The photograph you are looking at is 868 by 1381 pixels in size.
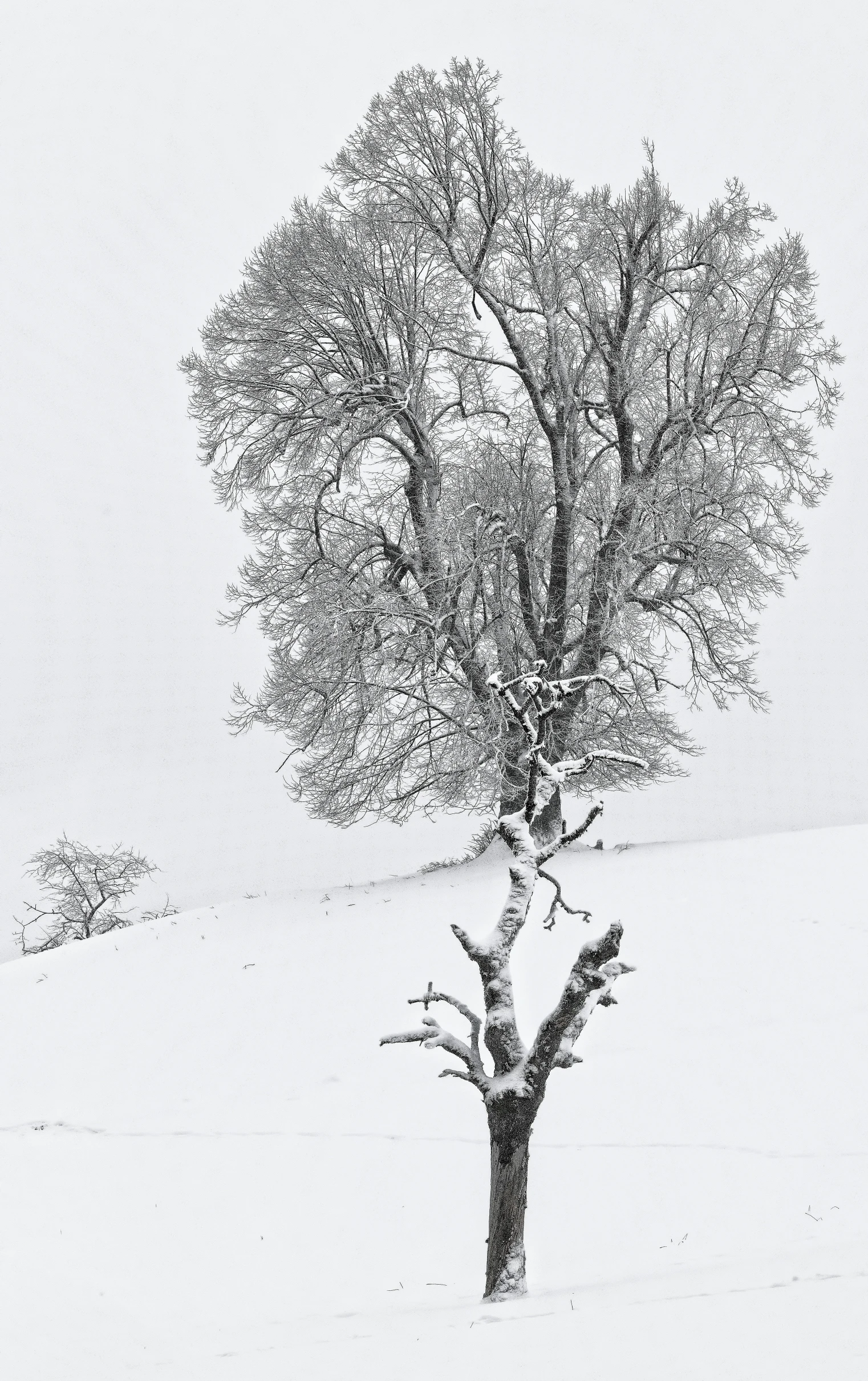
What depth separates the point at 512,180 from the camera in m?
15.4

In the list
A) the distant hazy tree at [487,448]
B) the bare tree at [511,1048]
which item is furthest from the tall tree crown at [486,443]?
the bare tree at [511,1048]

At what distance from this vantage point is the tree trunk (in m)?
5.41

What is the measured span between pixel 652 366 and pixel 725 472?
200cm

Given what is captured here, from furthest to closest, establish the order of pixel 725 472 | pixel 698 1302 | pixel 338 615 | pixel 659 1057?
pixel 725 472, pixel 338 615, pixel 659 1057, pixel 698 1302

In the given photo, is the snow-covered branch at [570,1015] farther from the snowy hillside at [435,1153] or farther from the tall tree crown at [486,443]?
the tall tree crown at [486,443]

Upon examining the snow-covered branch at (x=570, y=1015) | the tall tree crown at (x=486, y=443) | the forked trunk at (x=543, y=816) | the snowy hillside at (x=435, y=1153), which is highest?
the tall tree crown at (x=486, y=443)

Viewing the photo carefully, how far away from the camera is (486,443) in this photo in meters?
15.9

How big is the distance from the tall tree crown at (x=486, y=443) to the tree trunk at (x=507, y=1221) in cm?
844

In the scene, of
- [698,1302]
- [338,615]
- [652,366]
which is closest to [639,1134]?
[698,1302]

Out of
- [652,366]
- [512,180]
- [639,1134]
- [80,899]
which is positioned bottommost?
[639,1134]

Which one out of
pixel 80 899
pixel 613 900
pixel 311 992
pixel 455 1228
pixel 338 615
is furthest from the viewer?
pixel 80 899

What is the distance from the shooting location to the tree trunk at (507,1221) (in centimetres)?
541

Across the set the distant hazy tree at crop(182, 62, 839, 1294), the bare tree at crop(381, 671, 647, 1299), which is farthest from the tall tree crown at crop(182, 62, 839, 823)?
the bare tree at crop(381, 671, 647, 1299)

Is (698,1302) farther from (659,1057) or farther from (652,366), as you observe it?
(652,366)
